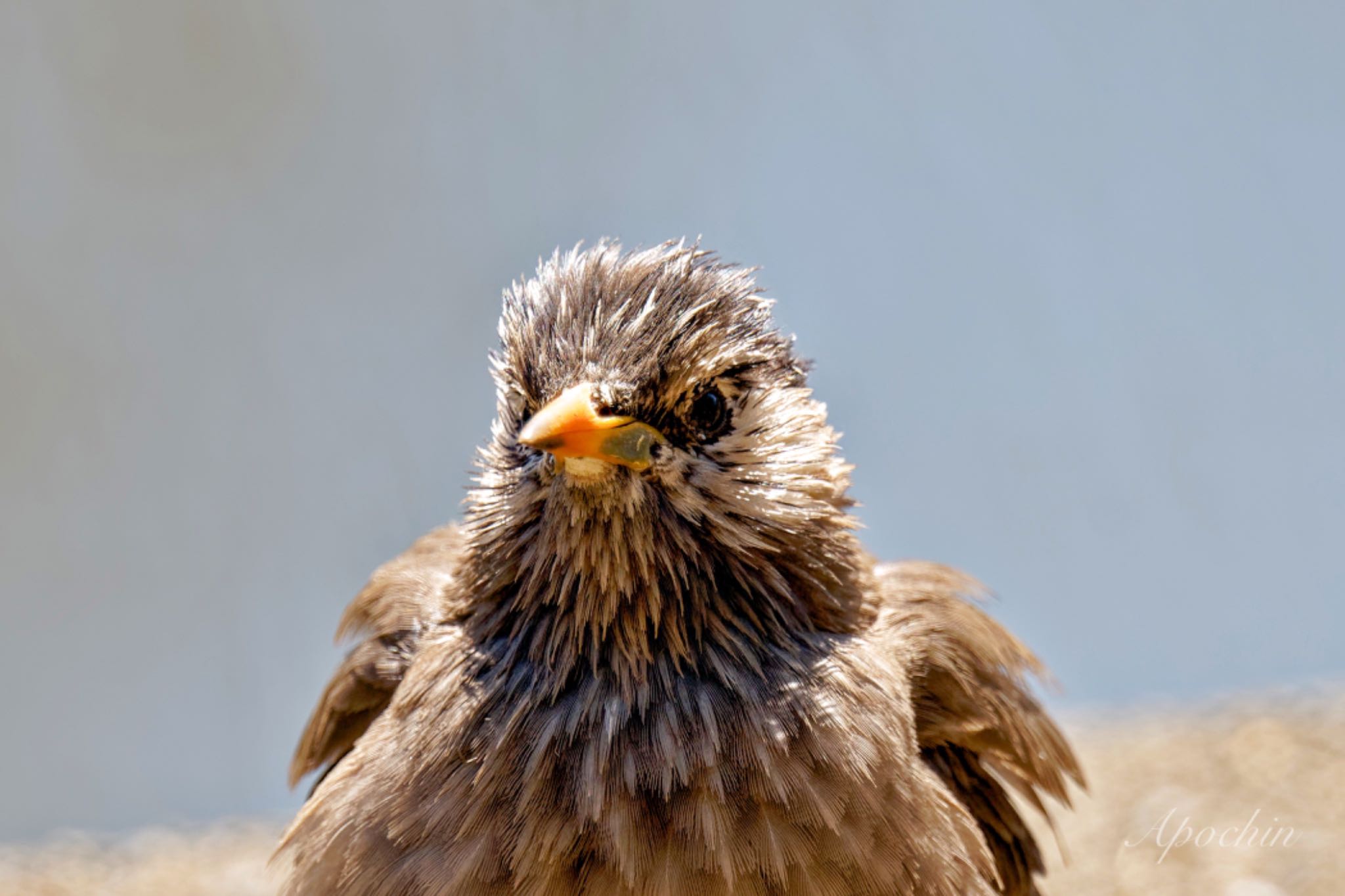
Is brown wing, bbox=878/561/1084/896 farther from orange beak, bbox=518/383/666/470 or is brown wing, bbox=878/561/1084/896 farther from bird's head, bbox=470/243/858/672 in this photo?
orange beak, bbox=518/383/666/470

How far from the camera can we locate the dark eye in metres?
1.87

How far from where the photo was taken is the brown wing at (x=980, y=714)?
214 centimetres

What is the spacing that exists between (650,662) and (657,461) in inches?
12.0

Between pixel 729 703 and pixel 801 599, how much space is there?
0.22 metres

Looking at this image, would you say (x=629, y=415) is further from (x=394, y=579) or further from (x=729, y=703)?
(x=394, y=579)

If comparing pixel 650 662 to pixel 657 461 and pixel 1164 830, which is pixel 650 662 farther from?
pixel 1164 830

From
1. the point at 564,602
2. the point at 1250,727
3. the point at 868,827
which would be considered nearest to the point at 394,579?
the point at 564,602

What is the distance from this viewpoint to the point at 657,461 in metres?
1.80
